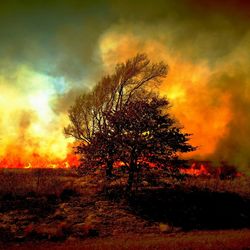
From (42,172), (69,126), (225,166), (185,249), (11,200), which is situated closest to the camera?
(185,249)

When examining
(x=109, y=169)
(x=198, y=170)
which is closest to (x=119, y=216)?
(x=109, y=169)

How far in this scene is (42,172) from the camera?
1575 inches

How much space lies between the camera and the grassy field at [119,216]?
18.1 m

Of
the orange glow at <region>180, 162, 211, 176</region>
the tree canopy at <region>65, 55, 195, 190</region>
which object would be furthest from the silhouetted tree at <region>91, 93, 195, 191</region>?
the orange glow at <region>180, 162, 211, 176</region>

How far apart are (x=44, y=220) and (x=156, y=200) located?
8002mm

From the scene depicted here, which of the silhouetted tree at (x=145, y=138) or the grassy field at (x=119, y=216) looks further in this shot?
the silhouetted tree at (x=145, y=138)

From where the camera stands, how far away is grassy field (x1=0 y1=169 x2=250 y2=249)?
18141 millimetres

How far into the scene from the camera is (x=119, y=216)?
74.3 feet

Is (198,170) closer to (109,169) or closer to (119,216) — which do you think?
(109,169)

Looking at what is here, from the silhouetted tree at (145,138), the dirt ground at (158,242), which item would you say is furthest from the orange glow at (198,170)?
the dirt ground at (158,242)

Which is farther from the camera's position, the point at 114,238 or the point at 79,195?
the point at 79,195

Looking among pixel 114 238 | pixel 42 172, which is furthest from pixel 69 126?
pixel 114 238

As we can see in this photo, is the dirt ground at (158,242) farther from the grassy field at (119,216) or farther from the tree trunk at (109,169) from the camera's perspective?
the tree trunk at (109,169)

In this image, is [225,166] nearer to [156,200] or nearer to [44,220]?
[156,200]
